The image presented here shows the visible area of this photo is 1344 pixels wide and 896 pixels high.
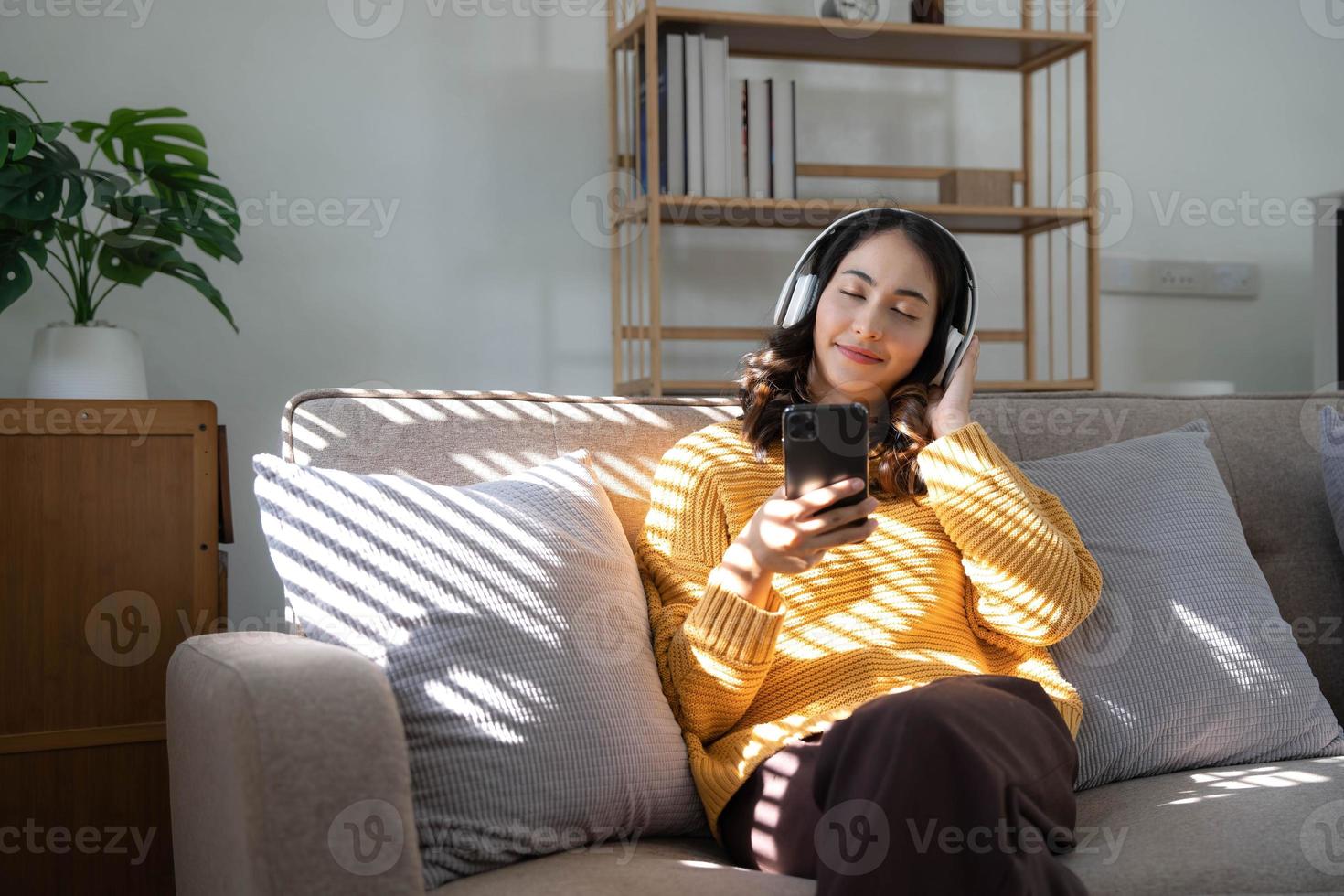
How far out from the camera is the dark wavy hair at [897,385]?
136 centimetres

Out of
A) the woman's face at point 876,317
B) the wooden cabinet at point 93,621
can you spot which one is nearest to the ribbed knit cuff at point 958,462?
the woman's face at point 876,317

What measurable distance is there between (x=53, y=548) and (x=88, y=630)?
0.12m

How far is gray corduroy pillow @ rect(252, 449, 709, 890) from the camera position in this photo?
1046 mm

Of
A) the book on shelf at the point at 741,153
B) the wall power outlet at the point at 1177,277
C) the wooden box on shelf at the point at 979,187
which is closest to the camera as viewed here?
the book on shelf at the point at 741,153

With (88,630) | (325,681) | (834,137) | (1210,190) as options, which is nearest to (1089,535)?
(325,681)

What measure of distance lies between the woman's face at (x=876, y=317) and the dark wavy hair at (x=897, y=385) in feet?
0.08

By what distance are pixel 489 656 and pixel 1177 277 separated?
2.38m
